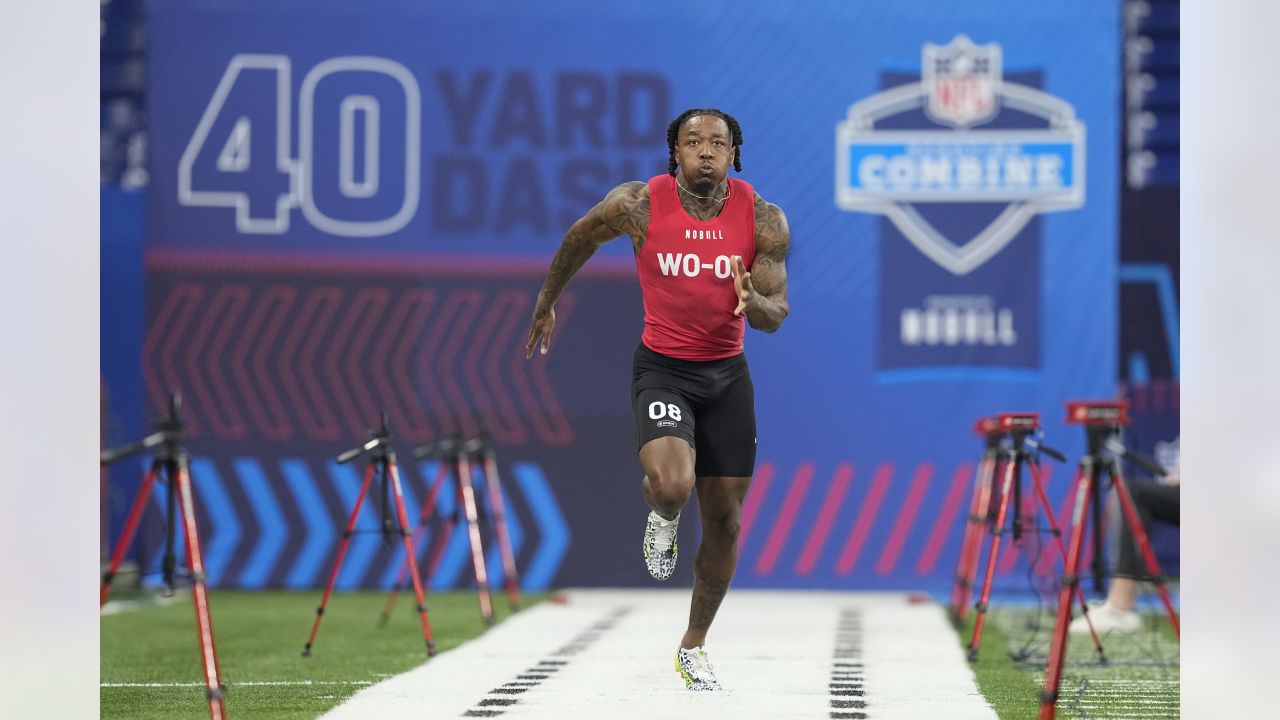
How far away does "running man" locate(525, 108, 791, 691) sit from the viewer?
17.8 feet

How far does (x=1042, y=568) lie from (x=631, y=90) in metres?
4.34

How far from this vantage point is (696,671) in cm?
574

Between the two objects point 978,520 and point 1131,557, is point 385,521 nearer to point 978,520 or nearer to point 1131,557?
point 978,520

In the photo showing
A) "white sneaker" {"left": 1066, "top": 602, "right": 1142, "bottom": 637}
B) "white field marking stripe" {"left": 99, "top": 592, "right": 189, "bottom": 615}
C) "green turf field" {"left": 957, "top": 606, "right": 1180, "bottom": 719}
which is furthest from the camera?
"white field marking stripe" {"left": 99, "top": 592, "right": 189, "bottom": 615}

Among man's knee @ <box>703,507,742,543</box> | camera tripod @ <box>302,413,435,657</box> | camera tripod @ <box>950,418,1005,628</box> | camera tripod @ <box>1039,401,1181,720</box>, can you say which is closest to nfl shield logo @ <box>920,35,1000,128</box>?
camera tripod @ <box>950,418,1005,628</box>

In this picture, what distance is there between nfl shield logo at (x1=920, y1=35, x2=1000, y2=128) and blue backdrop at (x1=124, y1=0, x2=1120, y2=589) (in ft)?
0.06

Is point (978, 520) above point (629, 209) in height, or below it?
below

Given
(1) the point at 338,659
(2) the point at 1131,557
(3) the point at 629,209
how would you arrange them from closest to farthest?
(3) the point at 629,209 < (1) the point at 338,659 < (2) the point at 1131,557

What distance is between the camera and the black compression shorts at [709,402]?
548cm

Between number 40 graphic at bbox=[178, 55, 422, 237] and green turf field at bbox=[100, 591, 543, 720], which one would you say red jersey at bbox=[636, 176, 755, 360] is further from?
number 40 graphic at bbox=[178, 55, 422, 237]

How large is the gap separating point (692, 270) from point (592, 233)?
1.41ft

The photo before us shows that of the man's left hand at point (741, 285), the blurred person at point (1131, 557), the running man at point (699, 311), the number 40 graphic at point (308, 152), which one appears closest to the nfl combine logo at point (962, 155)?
the blurred person at point (1131, 557)

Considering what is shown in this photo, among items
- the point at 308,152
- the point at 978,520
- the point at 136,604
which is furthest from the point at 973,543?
the point at 308,152

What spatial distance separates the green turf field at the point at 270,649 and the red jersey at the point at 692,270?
5.80 feet
